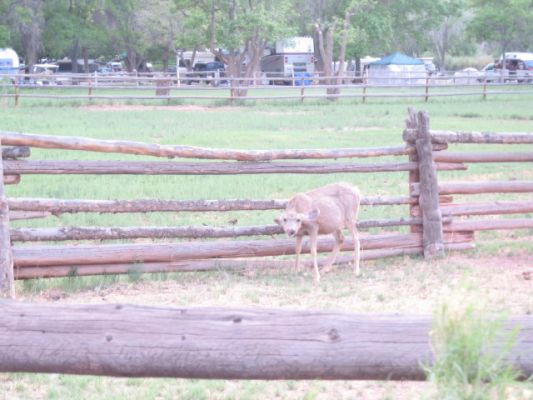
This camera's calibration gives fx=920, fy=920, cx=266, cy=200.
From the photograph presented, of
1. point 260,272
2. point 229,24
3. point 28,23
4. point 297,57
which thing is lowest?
point 260,272

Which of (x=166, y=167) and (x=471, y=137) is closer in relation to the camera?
(x=166, y=167)

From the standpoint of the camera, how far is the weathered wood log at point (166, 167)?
8.78 meters

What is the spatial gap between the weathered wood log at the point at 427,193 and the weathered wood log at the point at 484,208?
213 millimetres

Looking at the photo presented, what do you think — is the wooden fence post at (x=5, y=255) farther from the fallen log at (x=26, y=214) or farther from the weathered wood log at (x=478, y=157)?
the weathered wood log at (x=478, y=157)

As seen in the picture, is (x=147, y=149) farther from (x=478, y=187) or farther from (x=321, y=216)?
(x=478, y=187)

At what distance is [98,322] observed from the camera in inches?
133

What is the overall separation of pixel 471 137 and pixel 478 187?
65 centimetres

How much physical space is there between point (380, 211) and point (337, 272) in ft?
9.97

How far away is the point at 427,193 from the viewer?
10094mm

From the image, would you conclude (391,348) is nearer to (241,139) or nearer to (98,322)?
(98,322)

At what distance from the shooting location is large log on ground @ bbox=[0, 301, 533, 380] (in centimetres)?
325

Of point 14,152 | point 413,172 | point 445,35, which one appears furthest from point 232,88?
point 445,35

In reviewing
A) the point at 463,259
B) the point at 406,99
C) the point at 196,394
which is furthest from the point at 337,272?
the point at 406,99

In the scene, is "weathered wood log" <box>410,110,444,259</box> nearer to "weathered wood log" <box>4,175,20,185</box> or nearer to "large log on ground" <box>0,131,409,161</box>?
"large log on ground" <box>0,131,409,161</box>
